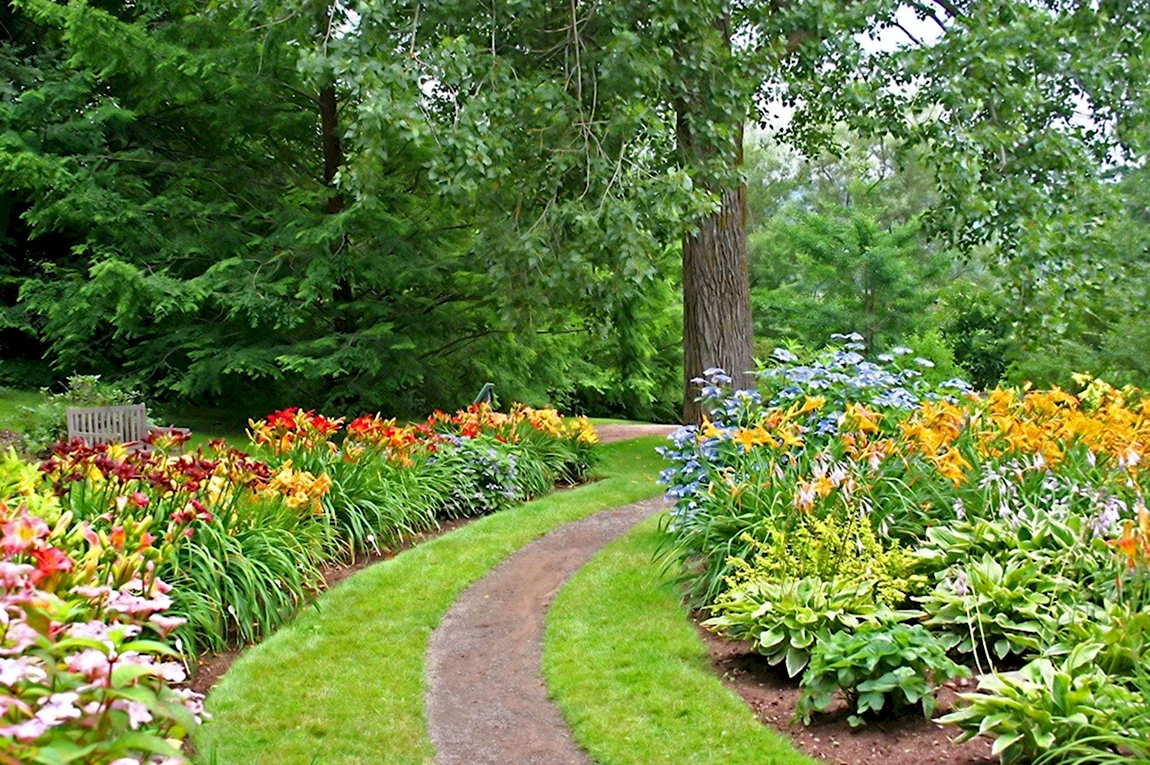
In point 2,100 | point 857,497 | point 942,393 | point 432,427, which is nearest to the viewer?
point 857,497

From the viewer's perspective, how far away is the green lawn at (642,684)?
389cm

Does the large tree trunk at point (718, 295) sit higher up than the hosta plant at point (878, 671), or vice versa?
the large tree trunk at point (718, 295)

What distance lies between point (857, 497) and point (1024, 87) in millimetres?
7710

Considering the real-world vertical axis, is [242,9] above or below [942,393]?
above

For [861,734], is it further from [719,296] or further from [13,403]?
[13,403]

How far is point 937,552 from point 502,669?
2.27m

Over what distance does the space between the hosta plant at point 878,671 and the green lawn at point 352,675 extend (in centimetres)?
162

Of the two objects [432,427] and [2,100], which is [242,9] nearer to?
[432,427]

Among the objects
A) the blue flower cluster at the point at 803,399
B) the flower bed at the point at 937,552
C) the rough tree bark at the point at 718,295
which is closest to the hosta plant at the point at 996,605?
the flower bed at the point at 937,552

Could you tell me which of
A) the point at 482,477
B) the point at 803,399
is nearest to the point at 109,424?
the point at 482,477

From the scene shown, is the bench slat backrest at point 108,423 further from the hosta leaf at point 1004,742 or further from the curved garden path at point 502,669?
the hosta leaf at point 1004,742

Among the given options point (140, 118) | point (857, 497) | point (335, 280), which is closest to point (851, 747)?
point (857, 497)

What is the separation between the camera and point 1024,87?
1093cm

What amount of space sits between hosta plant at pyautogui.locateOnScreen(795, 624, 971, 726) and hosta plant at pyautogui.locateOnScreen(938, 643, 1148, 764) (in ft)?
0.68
